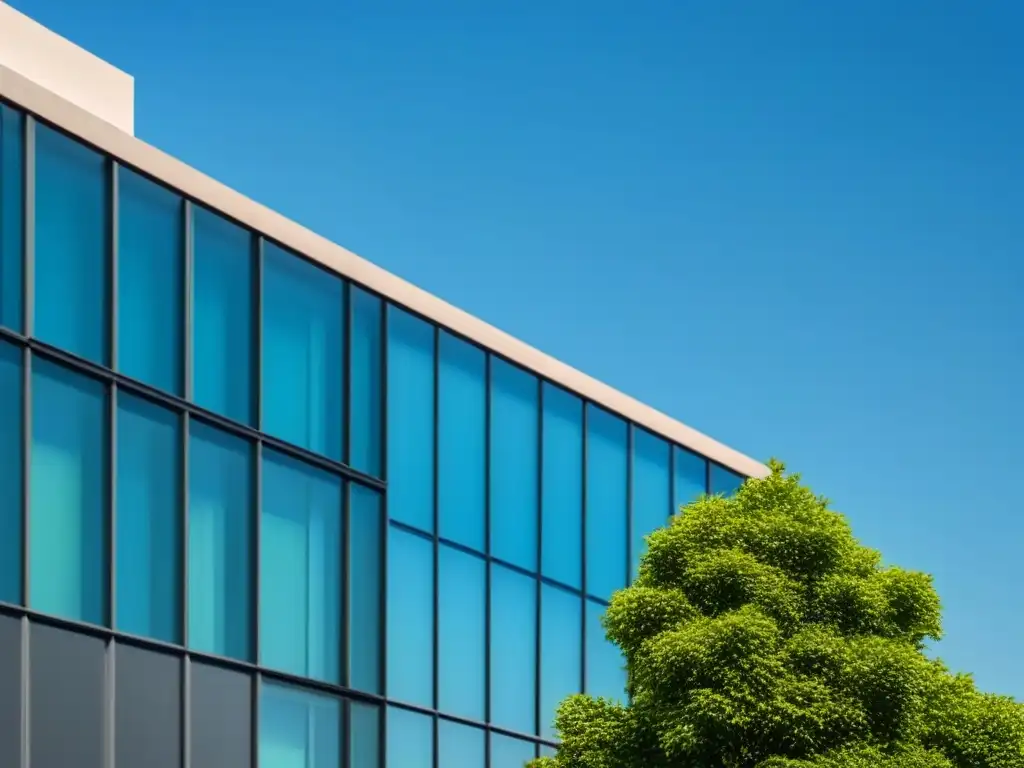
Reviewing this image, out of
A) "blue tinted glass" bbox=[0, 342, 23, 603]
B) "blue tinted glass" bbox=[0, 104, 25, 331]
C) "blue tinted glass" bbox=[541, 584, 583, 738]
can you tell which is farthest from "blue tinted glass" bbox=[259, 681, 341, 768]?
"blue tinted glass" bbox=[0, 104, 25, 331]

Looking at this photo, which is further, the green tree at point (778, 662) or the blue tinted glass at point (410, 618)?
the blue tinted glass at point (410, 618)

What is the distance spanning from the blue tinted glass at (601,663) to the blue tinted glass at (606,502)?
0.46 m

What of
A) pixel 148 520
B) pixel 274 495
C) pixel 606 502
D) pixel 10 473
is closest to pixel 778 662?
pixel 274 495

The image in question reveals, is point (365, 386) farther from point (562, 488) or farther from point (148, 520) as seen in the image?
point (562, 488)

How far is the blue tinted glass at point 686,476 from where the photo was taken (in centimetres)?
3812

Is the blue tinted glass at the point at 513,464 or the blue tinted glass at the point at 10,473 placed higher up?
the blue tinted glass at the point at 513,464

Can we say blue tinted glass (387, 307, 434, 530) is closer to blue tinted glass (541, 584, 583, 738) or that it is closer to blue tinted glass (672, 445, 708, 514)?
blue tinted glass (541, 584, 583, 738)

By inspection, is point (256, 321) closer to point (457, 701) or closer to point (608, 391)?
point (457, 701)

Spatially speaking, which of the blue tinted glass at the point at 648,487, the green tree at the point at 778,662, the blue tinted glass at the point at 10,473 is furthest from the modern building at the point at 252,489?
the green tree at the point at 778,662

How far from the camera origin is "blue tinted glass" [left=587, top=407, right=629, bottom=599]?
35.3m

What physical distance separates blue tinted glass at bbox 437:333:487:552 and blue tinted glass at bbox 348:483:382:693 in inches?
77.2

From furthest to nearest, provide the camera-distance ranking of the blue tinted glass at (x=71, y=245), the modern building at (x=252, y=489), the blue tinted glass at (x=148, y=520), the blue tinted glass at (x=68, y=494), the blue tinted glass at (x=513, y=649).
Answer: the blue tinted glass at (x=513, y=649) → the blue tinted glass at (x=148, y=520) → the blue tinted glass at (x=71, y=245) → the modern building at (x=252, y=489) → the blue tinted glass at (x=68, y=494)

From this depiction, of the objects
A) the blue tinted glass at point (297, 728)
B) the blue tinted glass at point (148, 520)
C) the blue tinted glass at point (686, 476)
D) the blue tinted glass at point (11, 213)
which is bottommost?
the blue tinted glass at point (297, 728)

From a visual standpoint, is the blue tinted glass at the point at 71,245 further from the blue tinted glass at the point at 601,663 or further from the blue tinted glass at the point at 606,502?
the blue tinted glass at the point at 601,663
